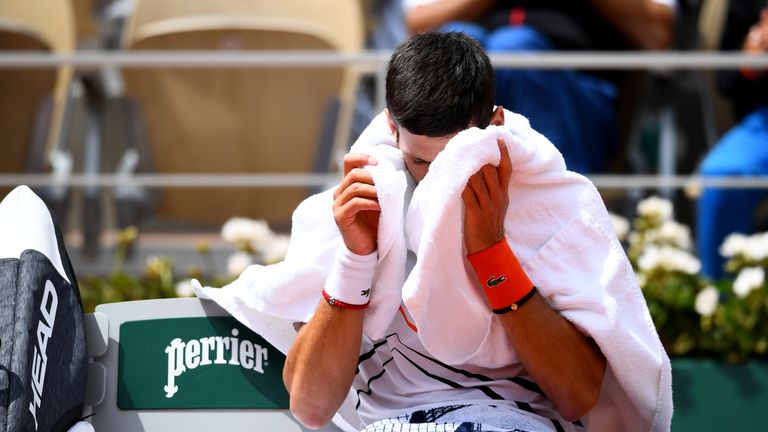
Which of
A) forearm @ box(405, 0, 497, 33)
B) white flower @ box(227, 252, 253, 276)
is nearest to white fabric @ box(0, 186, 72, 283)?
white flower @ box(227, 252, 253, 276)

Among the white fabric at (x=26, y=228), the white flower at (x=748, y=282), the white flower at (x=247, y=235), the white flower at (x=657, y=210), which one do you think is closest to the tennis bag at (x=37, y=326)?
the white fabric at (x=26, y=228)

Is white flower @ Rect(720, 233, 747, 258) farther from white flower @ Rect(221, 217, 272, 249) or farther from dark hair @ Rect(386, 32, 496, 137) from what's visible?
dark hair @ Rect(386, 32, 496, 137)

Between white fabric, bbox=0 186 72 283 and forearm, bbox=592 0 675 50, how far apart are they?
1964mm

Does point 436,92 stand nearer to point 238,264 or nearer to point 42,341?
point 42,341

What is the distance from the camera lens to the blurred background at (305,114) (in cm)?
320

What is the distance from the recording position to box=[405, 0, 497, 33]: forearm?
335 cm

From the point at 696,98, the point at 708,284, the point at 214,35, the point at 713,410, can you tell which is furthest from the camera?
the point at 696,98

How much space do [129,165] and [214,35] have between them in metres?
0.55

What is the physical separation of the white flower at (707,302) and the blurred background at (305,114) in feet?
0.26

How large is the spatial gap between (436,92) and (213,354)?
2.10 ft

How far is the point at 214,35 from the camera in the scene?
3678mm

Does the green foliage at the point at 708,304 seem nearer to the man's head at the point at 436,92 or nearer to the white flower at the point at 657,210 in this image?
the white flower at the point at 657,210

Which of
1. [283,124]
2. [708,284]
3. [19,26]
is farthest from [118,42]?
[708,284]

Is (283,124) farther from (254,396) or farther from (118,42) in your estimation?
(254,396)
